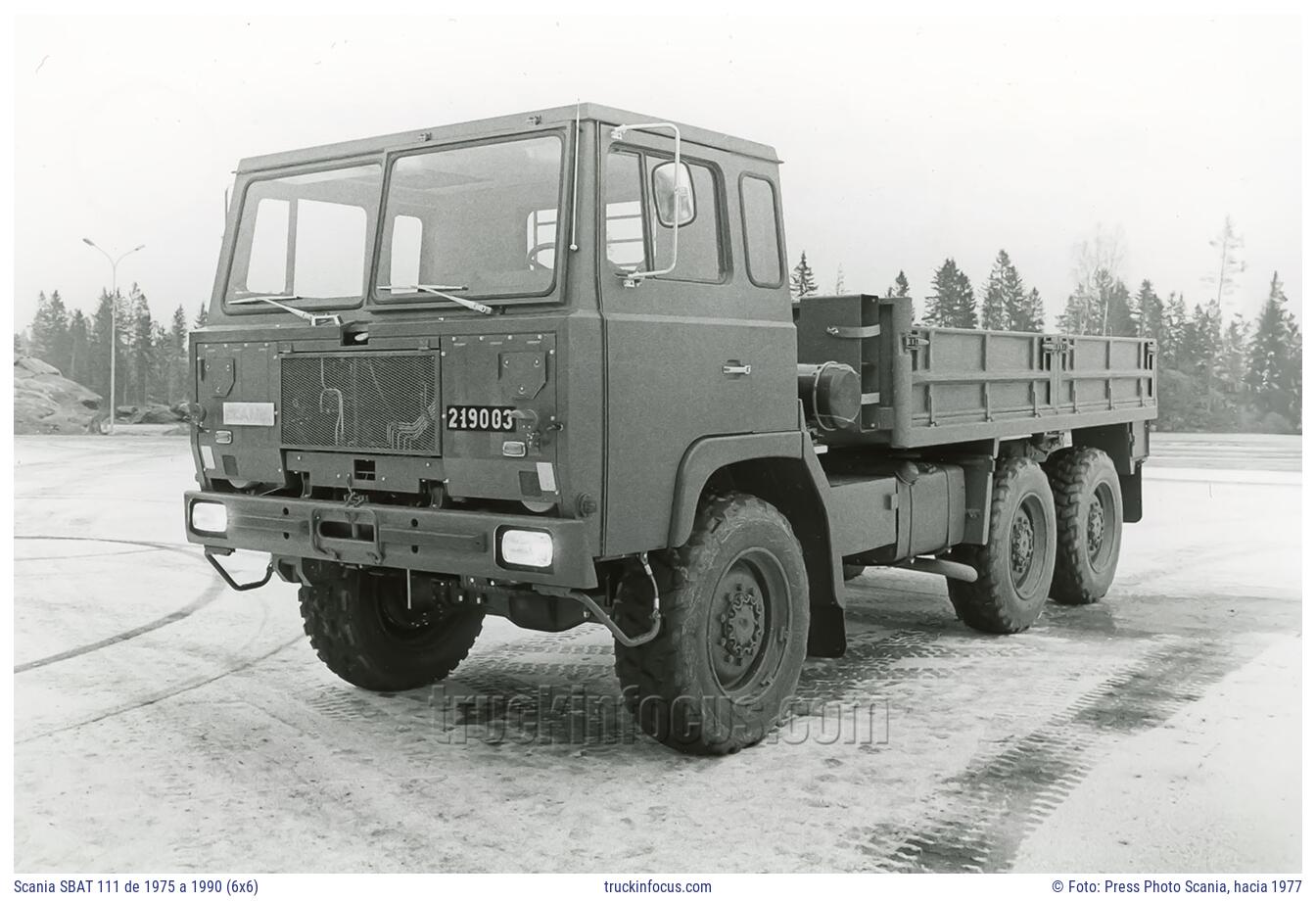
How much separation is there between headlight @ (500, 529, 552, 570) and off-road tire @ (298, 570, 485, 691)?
1.60m

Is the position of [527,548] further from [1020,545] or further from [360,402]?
[1020,545]

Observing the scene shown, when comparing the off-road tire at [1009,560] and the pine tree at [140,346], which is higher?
the pine tree at [140,346]

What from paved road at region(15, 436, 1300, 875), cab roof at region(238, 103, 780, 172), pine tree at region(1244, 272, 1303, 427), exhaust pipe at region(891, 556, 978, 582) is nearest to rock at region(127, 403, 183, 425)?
paved road at region(15, 436, 1300, 875)

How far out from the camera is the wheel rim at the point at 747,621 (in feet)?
19.1

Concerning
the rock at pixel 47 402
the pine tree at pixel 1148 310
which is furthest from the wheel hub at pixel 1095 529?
the rock at pixel 47 402

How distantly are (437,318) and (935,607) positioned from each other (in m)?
5.08

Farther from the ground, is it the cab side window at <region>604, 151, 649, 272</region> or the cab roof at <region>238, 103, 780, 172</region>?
the cab roof at <region>238, 103, 780, 172</region>

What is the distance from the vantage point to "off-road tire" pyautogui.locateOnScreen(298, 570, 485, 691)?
21.7ft

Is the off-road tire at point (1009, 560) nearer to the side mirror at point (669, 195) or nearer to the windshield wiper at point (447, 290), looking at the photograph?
the side mirror at point (669, 195)

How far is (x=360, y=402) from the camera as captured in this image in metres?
5.61

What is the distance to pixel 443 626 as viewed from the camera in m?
7.11

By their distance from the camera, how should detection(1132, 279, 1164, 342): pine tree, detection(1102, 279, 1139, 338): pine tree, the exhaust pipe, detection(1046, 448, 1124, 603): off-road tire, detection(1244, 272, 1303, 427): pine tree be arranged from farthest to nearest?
detection(1132, 279, 1164, 342): pine tree → detection(1102, 279, 1139, 338): pine tree → detection(1244, 272, 1303, 427): pine tree → detection(1046, 448, 1124, 603): off-road tire → the exhaust pipe

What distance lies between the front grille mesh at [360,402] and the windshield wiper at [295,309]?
0.52 feet

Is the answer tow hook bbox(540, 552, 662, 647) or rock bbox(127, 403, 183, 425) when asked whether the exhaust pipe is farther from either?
rock bbox(127, 403, 183, 425)
